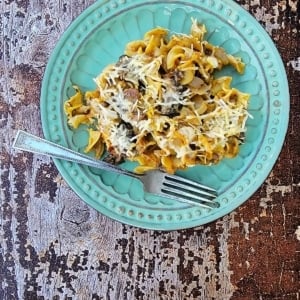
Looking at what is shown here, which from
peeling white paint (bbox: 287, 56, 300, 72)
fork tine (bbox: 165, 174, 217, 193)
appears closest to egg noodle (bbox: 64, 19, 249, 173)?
fork tine (bbox: 165, 174, 217, 193)


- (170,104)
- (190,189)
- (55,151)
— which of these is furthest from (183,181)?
(55,151)

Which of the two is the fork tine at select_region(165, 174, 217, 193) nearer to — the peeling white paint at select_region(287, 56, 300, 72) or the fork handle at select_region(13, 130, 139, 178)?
the fork handle at select_region(13, 130, 139, 178)

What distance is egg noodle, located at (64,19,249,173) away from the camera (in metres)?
1.07

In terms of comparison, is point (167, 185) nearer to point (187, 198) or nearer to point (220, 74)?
point (187, 198)

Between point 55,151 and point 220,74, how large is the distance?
1.26 ft

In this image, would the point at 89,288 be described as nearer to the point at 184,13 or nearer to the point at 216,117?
the point at 216,117

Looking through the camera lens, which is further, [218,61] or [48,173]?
[48,173]

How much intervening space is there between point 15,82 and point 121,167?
326 mm

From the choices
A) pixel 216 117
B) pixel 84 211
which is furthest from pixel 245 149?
A: pixel 84 211

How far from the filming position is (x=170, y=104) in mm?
1072

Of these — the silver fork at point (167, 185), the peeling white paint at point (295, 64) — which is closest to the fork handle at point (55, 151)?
the silver fork at point (167, 185)

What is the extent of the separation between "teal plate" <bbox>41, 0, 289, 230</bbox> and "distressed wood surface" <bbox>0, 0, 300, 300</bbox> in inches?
2.8

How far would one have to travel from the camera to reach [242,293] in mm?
1220

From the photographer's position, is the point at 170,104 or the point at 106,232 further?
the point at 106,232
